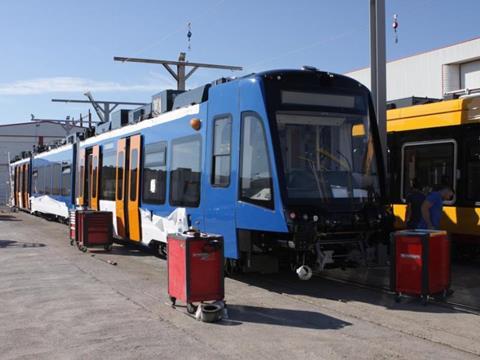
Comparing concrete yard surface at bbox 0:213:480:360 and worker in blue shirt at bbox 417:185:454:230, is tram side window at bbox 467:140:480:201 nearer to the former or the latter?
worker in blue shirt at bbox 417:185:454:230

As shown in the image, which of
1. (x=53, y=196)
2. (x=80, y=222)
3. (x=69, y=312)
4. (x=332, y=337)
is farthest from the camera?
(x=53, y=196)

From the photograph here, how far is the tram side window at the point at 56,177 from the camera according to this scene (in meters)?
23.1

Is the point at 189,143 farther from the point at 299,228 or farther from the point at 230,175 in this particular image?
the point at 299,228

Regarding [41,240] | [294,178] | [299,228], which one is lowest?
[41,240]

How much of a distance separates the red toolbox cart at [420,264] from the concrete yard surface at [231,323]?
0.84 feet

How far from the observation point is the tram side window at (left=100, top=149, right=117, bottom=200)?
48.5ft

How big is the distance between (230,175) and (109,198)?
A: 23.0ft

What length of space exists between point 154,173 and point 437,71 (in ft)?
79.5

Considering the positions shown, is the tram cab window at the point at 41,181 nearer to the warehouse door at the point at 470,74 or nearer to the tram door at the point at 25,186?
the tram door at the point at 25,186

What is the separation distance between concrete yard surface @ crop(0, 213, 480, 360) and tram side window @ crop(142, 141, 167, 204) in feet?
6.63

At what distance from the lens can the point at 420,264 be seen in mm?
7699

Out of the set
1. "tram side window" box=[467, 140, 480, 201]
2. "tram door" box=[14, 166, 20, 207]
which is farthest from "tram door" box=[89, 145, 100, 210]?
"tram door" box=[14, 166, 20, 207]

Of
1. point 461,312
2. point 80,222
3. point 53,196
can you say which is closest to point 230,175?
point 461,312

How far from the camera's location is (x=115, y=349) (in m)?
5.71
